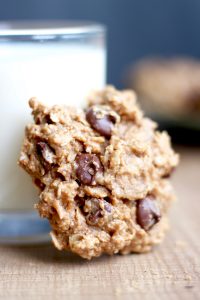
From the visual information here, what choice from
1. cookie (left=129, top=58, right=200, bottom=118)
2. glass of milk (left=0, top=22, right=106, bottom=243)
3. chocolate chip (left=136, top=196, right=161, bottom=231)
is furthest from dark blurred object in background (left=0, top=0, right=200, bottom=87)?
chocolate chip (left=136, top=196, right=161, bottom=231)

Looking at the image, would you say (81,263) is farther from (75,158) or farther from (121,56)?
(121,56)

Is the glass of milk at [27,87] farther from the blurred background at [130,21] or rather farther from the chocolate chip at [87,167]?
the blurred background at [130,21]

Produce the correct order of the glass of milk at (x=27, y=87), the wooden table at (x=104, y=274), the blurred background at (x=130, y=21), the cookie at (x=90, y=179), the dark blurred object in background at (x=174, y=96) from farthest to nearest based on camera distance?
1. the blurred background at (x=130, y=21)
2. the dark blurred object in background at (x=174, y=96)
3. the glass of milk at (x=27, y=87)
4. the cookie at (x=90, y=179)
5. the wooden table at (x=104, y=274)

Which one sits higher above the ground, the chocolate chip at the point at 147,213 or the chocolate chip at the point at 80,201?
the chocolate chip at the point at 80,201

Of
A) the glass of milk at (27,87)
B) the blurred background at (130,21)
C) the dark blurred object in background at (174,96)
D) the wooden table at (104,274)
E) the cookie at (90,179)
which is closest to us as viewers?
the wooden table at (104,274)

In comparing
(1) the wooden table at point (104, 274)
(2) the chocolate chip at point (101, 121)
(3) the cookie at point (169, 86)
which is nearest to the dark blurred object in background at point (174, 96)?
(3) the cookie at point (169, 86)

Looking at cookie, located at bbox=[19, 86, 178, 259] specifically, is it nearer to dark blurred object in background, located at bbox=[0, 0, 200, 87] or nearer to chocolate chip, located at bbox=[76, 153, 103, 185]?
chocolate chip, located at bbox=[76, 153, 103, 185]
